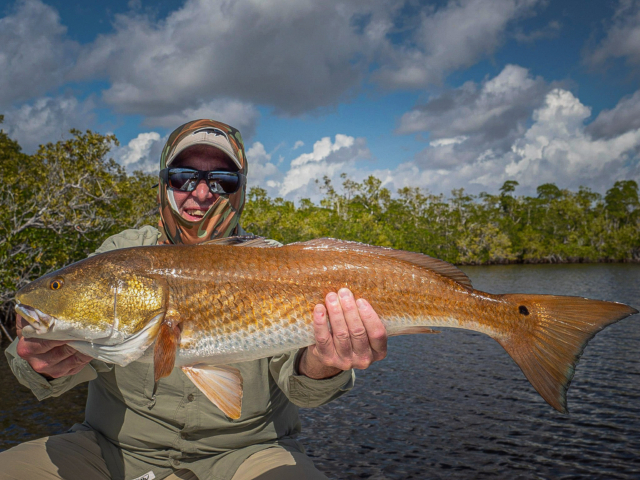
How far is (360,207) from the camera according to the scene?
272 ft

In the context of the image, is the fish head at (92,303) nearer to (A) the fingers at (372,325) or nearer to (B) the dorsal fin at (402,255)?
(B) the dorsal fin at (402,255)

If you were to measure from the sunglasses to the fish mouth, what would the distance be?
69.9 inches

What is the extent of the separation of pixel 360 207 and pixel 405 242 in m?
10.1

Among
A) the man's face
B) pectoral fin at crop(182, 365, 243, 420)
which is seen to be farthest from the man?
the man's face

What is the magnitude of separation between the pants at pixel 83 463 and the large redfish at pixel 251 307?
0.71 m

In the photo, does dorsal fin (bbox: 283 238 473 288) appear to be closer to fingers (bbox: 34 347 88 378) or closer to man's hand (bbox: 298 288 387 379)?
man's hand (bbox: 298 288 387 379)

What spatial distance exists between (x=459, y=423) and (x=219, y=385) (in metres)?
10.8

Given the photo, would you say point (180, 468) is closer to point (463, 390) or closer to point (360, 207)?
point (463, 390)

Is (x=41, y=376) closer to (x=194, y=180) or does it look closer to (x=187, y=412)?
(x=187, y=412)

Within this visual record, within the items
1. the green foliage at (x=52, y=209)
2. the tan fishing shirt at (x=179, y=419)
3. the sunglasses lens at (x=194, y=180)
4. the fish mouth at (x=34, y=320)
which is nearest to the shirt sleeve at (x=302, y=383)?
the tan fishing shirt at (x=179, y=419)

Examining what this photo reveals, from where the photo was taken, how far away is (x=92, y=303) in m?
2.70

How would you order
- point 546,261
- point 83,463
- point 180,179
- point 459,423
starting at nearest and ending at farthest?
point 83,463 < point 180,179 < point 459,423 < point 546,261

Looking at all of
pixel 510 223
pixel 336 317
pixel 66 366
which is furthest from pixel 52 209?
pixel 510 223

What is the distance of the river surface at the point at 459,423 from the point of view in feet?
31.9
